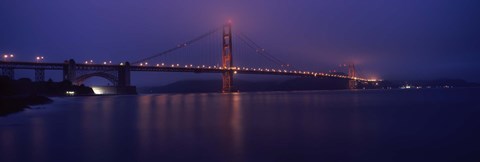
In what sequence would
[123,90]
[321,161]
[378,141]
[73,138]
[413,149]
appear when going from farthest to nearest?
[123,90]
[73,138]
[378,141]
[413,149]
[321,161]

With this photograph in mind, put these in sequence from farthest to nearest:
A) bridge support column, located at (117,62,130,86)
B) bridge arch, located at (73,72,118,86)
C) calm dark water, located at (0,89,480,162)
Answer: bridge support column, located at (117,62,130,86) → bridge arch, located at (73,72,118,86) → calm dark water, located at (0,89,480,162)

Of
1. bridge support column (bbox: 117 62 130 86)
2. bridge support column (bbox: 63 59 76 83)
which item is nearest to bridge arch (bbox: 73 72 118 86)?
bridge support column (bbox: 63 59 76 83)

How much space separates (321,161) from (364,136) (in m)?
3.69

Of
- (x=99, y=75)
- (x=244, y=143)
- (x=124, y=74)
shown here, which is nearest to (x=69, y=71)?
(x=99, y=75)

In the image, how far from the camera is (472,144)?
8695 mm

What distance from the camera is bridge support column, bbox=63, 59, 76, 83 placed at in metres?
50.8

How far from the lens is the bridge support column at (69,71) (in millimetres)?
50803

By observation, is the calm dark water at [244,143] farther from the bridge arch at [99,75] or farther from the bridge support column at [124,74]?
the bridge arch at [99,75]

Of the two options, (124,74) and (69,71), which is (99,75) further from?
(69,71)

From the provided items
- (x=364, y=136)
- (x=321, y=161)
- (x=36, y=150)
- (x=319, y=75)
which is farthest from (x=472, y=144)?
(x=319, y=75)

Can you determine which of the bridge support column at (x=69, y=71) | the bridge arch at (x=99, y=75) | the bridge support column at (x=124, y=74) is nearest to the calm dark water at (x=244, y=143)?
the bridge support column at (x=69, y=71)

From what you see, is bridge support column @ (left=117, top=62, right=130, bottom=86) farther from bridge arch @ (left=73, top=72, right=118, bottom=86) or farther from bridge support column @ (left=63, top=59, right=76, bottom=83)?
bridge support column @ (left=63, top=59, right=76, bottom=83)

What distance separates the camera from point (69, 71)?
50.7 metres

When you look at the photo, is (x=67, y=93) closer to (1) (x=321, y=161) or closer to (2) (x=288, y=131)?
(2) (x=288, y=131)
